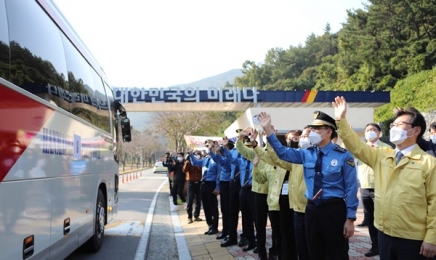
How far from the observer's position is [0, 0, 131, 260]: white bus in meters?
3.66

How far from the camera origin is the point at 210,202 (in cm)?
959

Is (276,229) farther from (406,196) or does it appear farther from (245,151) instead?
(406,196)

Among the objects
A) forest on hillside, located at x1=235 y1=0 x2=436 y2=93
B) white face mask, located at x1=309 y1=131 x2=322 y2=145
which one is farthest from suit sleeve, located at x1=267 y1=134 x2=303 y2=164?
forest on hillside, located at x1=235 y1=0 x2=436 y2=93

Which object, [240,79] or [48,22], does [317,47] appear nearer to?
[240,79]

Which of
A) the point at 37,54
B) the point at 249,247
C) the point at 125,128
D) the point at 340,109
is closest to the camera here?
the point at 340,109

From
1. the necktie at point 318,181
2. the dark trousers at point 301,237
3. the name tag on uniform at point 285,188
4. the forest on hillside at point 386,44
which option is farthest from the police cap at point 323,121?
the forest on hillside at point 386,44

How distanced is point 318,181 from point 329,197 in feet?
0.61

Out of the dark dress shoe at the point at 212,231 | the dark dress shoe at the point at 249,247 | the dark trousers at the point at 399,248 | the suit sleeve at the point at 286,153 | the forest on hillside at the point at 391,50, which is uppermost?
the forest on hillside at the point at 391,50

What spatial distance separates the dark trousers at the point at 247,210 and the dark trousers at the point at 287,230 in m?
1.47

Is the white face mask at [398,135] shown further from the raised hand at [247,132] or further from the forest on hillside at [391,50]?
the forest on hillside at [391,50]

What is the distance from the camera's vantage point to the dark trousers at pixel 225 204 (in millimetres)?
8578

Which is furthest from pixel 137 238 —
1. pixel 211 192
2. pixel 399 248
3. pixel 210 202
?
pixel 399 248

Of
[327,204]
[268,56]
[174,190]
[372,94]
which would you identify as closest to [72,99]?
[327,204]

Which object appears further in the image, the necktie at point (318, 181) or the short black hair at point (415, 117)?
the necktie at point (318, 181)
